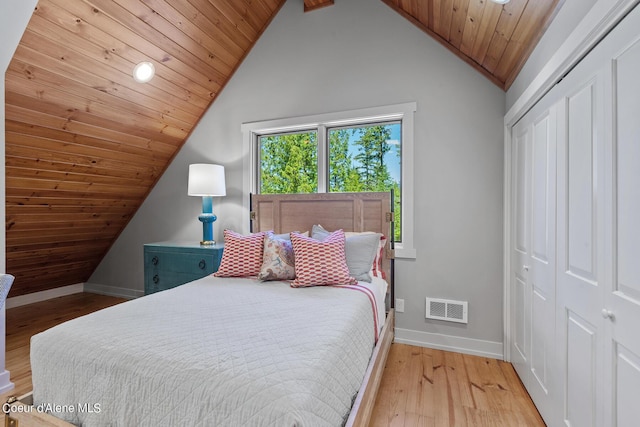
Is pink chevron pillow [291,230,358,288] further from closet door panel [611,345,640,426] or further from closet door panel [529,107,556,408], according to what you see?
closet door panel [611,345,640,426]

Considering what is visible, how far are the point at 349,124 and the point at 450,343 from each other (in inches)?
83.6

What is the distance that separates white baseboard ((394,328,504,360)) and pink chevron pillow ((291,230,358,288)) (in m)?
0.98

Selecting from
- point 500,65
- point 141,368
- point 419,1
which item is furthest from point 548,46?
point 141,368

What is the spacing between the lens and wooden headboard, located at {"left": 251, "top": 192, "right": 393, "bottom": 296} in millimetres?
2645

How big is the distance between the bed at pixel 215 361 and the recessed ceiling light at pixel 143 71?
6.24 ft

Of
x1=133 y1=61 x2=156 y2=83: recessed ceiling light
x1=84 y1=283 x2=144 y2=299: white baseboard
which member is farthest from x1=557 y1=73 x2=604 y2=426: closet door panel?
x1=84 y1=283 x2=144 y2=299: white baseboard

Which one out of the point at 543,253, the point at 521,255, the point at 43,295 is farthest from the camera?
the point at 43,295

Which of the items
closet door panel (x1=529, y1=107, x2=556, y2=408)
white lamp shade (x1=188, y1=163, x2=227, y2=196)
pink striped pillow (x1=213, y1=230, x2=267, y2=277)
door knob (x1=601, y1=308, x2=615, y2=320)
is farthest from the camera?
white lamp shade (x1=188, y1=163, x2=227, y2=196)

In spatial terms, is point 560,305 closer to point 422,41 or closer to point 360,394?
point 360,394

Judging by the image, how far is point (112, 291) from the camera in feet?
13.5

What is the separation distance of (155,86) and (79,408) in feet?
8.42

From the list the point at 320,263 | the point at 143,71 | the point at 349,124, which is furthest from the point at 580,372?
the point at 143,71

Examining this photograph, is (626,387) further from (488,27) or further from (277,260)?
(488,27)

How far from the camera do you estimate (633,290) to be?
100 centimetres
